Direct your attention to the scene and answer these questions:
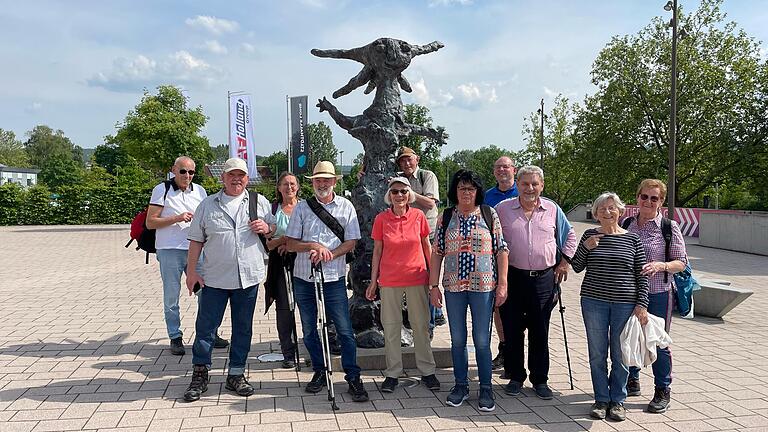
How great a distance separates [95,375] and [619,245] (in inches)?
180

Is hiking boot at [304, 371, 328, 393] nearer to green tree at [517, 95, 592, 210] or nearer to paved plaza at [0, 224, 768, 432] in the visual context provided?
paved plaza at [0, 224, 768, 432]

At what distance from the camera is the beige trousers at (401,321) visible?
441 cm

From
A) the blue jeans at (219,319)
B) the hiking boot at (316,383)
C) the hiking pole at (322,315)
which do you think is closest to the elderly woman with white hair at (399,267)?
the hiking pole at (322,315)

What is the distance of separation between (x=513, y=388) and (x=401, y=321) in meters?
1.08

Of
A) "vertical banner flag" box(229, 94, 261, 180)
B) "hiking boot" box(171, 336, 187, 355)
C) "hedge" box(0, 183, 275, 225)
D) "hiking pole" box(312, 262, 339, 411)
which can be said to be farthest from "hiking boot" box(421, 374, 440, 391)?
"hedge" box(0, 183, 275, 225)

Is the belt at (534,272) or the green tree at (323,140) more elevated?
the green tree at (323,140)

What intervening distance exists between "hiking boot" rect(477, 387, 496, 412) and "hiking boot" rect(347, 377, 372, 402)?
88cm

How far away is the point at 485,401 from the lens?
4152 millimetres

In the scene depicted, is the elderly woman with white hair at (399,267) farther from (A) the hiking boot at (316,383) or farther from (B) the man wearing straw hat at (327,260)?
(A) the hiking boot at (316,383)

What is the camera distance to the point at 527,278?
4.36 meters

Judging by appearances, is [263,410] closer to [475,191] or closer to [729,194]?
[475,191]

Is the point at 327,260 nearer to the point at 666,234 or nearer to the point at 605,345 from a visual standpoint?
the point at 605,345

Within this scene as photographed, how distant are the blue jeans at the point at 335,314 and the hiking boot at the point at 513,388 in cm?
125

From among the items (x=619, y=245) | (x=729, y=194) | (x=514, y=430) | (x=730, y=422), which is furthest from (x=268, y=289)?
(x=729, y=194)
